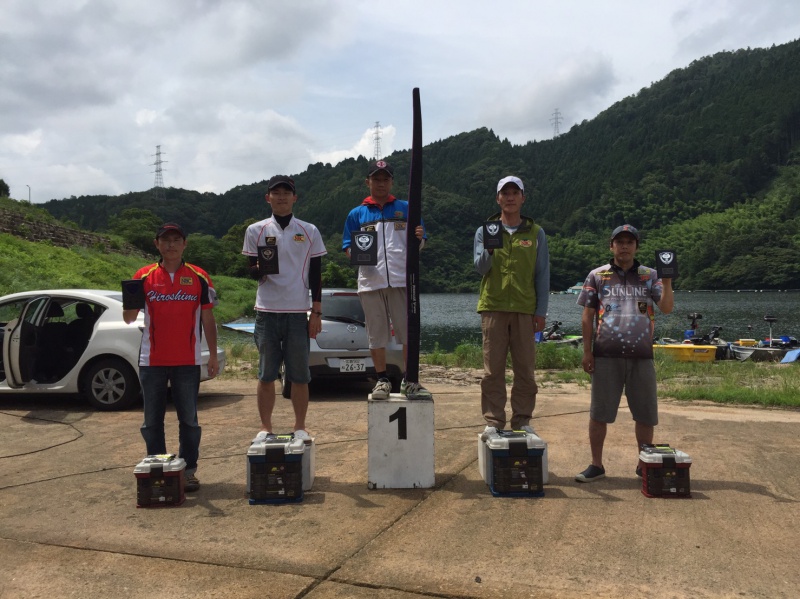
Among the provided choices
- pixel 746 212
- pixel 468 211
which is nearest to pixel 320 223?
pixel 468 211

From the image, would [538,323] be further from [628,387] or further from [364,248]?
[364,248]

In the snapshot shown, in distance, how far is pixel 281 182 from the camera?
4.67 metres

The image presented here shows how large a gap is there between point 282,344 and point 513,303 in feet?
5.47

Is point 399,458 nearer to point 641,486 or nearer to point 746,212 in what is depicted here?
point 641,486

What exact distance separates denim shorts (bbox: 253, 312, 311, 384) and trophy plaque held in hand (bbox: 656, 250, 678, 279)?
246 cm

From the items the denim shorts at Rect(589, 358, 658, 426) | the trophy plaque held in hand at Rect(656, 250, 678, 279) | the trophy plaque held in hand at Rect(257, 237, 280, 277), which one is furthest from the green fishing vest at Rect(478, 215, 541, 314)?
the trophy plaque held in hand at Rect(257, 237, 280, 277)

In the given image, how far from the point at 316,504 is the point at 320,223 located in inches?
4646

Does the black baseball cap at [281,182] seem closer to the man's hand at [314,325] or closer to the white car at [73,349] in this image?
the man's hand at [314,325]

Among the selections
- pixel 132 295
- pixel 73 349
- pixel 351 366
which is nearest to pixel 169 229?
pixel 132 295

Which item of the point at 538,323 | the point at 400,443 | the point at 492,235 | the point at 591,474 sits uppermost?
the point at 492,235

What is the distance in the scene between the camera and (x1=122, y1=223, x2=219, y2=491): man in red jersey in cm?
423

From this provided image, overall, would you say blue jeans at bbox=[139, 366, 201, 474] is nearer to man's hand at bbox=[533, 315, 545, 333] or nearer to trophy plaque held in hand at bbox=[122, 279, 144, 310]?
trophy plaque held in hand at bbox=[122, 279, 144, 310]

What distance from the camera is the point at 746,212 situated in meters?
153

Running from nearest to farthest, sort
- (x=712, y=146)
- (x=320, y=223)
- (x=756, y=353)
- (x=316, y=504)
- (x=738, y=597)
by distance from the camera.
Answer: (x=738, y=597)
(x=316, y=504)
(x=756, y=353)
(x=320, y=223)
(x=712, y=146)
